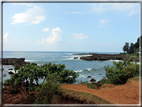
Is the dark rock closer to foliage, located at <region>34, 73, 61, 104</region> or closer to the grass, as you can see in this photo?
foliage, located at <region>34, 73, 61, 104</region>

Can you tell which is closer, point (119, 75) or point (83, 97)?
point (83, 97)

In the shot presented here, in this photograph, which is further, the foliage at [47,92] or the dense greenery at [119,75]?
the dense greenery at [119,75]

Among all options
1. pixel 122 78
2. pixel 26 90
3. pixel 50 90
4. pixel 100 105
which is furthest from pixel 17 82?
pixel 122 78

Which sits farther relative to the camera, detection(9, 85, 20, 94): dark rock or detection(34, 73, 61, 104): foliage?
detection(9, 85, 20, 94): dark rock

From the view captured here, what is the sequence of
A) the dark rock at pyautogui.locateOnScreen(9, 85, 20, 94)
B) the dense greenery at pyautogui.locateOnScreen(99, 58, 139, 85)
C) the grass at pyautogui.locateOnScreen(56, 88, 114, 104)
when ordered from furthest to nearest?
the dense greenery at pyautogui.locateOnScreen(99, 58, 139, 85) < the dark rock at pyautogui.locateOnScreen(9, 85, 20, 94) < the grass at pyautogui.locateOnScreen(56, 88, 114, 104)

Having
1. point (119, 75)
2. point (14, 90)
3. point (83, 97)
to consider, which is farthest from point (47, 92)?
point (119, 75)

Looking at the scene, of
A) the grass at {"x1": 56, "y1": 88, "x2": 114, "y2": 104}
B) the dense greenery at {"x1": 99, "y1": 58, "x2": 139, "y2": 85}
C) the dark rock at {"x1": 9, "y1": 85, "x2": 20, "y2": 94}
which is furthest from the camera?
the dense greenery at {"x1": 99, "y1": 58, "x2": 139, "y2": 85}

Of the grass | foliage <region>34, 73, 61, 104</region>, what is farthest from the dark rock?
the grass

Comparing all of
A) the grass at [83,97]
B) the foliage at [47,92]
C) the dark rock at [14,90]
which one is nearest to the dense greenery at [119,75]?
the grass at [83,97]

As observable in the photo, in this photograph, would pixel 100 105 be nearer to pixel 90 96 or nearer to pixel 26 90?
pixel 90 96

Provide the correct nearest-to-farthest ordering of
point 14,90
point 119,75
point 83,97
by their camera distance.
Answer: point 83,97 < point 14,90 < point 119,75

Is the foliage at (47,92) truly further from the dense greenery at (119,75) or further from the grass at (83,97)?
the dense greenery at (119,75)

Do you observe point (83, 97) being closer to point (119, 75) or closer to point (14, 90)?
point (14, 90)

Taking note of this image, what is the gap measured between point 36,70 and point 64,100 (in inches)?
80.0
